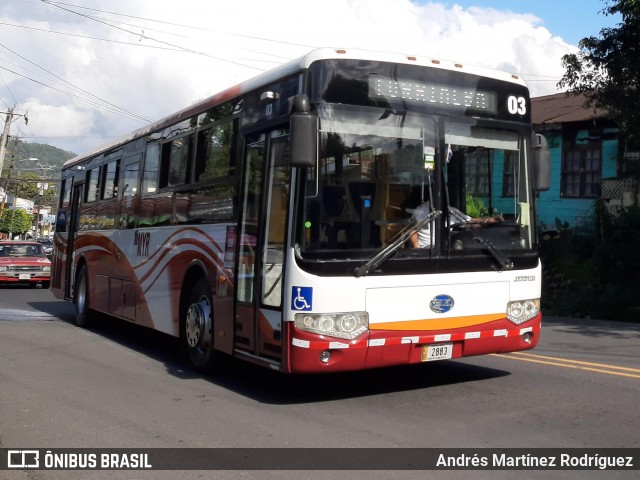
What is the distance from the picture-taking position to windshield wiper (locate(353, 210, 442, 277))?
7.10 metres

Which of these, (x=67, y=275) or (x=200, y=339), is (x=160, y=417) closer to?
(x=200, y=339)

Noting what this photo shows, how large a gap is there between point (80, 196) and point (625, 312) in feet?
39.2

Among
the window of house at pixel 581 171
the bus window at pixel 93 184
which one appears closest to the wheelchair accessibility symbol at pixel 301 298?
the bus window at pixel 93 184

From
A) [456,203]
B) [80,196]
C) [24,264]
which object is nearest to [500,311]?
[456,203]

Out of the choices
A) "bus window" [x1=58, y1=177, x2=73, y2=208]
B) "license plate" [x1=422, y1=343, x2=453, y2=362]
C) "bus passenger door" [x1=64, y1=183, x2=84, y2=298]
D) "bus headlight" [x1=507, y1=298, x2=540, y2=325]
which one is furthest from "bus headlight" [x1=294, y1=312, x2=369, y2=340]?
"bus window" [x1=58, y1=177, x2=73, y2=208]

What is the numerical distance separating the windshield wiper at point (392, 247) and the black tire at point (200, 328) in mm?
2519

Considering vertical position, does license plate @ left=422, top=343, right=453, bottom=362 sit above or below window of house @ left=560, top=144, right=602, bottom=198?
below

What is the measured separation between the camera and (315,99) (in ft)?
23.5

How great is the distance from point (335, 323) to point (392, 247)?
2.89 ft

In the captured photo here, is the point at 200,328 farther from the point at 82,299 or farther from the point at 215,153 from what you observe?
the point at 82,299

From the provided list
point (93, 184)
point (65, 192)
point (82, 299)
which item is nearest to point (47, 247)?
point (65, 192)

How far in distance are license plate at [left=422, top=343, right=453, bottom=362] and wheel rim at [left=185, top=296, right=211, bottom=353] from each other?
276 cm

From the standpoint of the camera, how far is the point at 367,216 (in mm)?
7199

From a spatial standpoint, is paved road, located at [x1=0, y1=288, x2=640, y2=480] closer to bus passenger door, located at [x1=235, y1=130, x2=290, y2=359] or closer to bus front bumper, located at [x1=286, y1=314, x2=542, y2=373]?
bus front bumper, located at [x1=286, y1=314, x2=542, y2=373]
